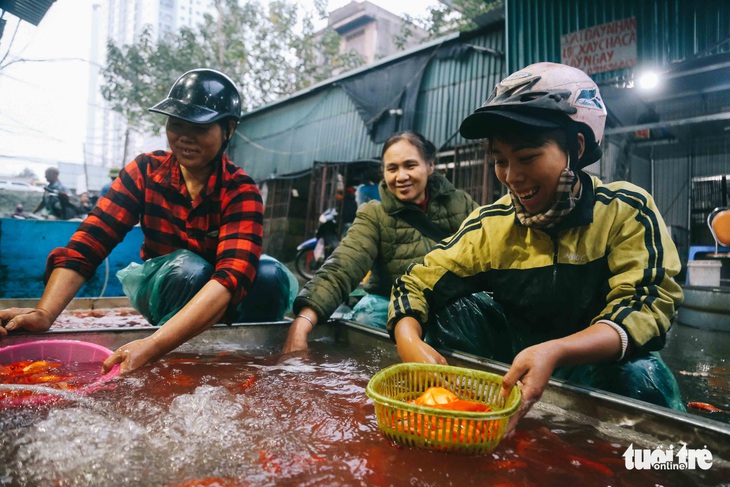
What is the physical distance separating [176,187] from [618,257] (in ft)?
7.53

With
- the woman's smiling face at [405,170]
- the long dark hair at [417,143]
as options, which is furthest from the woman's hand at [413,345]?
the long dark hair at [417,143]

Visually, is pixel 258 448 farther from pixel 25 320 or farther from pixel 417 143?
pixel 417 143

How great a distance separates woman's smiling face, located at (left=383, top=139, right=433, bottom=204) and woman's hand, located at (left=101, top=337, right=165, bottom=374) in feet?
5.79

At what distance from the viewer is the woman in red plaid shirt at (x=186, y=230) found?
2273mm

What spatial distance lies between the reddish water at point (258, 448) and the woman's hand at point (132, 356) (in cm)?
6

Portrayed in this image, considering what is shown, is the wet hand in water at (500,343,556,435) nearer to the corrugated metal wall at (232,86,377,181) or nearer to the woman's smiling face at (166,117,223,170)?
the woman's smiling face at (166,117,223,170)

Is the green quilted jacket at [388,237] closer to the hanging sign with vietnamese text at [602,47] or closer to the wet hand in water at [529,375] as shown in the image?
the wet hand in water at [529,375]

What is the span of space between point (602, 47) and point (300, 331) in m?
6.21

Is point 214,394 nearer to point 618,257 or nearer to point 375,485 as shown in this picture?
point 375,485

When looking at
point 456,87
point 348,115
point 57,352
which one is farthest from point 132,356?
point 348,115

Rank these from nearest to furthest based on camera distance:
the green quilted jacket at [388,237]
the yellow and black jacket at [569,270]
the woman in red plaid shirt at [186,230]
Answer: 1. the yellow and black jacket at [569,270]
2. the woman in red plaid shirt at [186,230]
3. the green quilted jacket at [388,237]

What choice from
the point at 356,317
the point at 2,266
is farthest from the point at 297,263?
the point at 356,317

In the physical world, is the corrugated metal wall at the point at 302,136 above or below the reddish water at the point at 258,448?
above

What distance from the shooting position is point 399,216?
3109 mm
